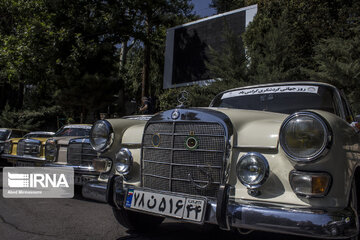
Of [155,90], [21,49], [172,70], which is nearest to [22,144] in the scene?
[21,49]

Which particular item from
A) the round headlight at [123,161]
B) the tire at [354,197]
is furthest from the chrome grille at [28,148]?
the tire at [354,197]

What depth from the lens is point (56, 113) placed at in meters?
23.2

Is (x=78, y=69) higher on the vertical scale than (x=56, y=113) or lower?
higher

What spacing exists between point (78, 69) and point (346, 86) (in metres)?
10.9

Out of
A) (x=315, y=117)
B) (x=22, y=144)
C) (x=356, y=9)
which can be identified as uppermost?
(x=356, y=9)

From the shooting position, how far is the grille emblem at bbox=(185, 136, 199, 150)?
9.22 feet

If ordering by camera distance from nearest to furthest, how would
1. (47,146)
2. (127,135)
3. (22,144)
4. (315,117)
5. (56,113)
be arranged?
(315,117), (127,135), (47,146), (22,144), (56,113)

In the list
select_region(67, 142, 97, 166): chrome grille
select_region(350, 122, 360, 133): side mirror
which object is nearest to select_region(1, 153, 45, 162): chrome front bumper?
select_region(67, 142, 97, 166): chrome grille

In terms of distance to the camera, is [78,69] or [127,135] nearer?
[127,135]

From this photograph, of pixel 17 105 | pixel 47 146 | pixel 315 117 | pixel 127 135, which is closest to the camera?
pixel 315 117

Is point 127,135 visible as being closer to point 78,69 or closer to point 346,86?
point 346,86

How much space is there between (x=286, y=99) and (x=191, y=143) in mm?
1501

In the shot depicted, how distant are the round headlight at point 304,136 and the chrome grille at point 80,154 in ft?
12.6

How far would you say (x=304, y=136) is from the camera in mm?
2328
